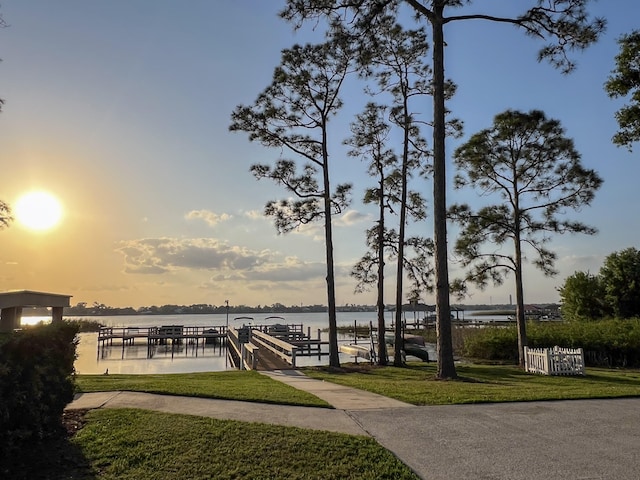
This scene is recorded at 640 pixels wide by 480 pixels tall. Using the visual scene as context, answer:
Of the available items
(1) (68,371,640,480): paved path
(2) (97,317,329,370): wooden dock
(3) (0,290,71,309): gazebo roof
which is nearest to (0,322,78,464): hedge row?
(1) (68,371,640,480): paved path

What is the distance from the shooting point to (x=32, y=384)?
18.4 ft

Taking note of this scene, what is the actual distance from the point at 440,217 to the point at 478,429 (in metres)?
8.43

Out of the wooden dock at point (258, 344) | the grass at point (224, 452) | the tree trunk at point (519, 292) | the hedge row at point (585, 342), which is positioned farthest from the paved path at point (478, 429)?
the hedge row at point (585, 342)

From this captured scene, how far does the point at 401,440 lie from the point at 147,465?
3056 mm

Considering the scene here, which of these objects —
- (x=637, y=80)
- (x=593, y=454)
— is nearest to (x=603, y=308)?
(x=637, y=80)

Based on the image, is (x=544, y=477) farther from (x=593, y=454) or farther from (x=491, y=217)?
(x=491, y=217)

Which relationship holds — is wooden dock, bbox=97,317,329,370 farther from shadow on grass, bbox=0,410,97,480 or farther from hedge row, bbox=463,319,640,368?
shadow on grass, bbox=0,410,97,480

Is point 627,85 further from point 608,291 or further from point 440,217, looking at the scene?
point 608,291

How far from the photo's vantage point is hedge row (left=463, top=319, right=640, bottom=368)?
2264 cm

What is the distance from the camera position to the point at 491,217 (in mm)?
20484

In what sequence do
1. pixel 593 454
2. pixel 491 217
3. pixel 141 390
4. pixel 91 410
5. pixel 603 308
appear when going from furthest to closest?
1. pixel 603 308
2. pixel 491 217
3. pixel 141 390
4. pixel 91 410
5. pixel 593 454

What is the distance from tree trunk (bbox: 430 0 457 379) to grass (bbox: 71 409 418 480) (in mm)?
8674

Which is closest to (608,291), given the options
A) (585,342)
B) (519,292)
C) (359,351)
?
(585,342)

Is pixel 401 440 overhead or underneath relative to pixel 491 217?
underneath
